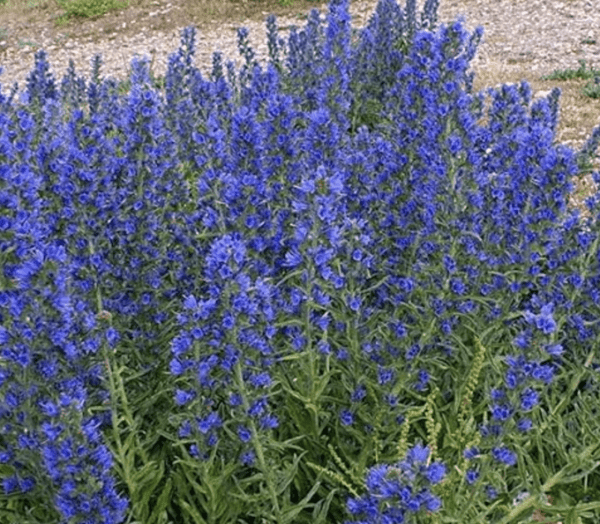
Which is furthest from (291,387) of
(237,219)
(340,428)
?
(237,219)

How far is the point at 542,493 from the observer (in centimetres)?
318

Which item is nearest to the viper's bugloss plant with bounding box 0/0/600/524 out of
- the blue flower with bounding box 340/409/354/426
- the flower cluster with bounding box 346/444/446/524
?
the blue flower with bounding box 340/409/354/426

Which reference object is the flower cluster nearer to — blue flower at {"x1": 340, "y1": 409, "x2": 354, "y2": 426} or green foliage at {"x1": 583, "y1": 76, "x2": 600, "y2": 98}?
blue flower at {"x1": 340, "y1": 409, "x2": 354, "y2": 426}

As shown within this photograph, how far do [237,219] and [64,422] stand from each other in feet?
3.86

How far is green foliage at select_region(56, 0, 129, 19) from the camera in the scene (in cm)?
1702

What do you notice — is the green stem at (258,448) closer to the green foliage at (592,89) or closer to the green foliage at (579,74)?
the green foliage at (592,89)

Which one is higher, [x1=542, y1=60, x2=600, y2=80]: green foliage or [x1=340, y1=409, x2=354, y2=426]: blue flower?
[x1=340, y1=409, x2=354, y2=426]: blue flower

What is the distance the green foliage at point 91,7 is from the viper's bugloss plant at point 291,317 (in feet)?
45.6

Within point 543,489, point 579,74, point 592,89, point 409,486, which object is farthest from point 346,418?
point 579,74

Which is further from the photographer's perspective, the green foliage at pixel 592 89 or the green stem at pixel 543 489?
the green foliage at pixel 592 89

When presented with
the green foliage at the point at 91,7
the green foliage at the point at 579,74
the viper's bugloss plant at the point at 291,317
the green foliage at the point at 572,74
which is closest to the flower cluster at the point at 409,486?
the viper's bugloss plant at the point at 291,317

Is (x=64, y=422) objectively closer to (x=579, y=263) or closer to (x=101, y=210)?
(x=101, y=210)

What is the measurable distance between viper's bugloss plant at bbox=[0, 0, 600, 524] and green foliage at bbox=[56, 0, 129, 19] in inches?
547

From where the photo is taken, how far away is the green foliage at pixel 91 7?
670 inches
